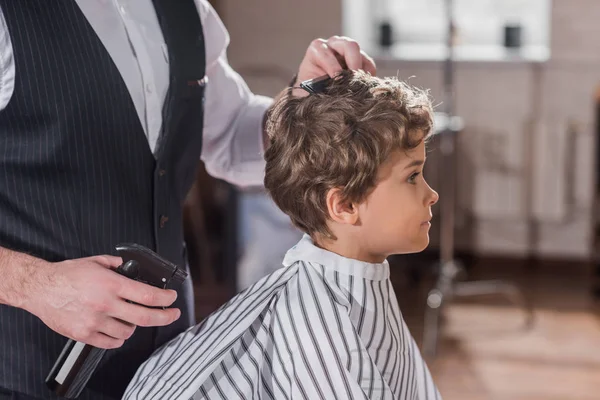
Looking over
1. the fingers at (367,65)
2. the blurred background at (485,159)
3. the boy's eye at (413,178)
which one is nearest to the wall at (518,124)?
the blurred background at (485,159)

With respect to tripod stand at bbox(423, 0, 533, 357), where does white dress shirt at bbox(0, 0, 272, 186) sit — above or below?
above

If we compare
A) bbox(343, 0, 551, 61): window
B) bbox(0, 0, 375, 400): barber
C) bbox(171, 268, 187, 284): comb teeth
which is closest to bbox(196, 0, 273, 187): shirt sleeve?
bbox(0, 0, 375, 400): barber

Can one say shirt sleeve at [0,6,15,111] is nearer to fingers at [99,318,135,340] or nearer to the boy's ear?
fingers at [99,318,135,340]

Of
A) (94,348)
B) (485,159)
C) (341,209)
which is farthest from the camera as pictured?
(485,159)

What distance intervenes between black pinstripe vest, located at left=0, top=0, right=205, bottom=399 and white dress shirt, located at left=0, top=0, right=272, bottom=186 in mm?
19

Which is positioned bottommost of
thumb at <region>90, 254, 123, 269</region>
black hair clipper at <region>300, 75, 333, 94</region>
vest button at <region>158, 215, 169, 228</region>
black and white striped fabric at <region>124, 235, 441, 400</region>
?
black and white striped fabric at <region>124, 235, 441, 400</region>

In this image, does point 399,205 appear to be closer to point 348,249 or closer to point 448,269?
point 348,249

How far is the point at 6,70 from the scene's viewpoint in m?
1.25

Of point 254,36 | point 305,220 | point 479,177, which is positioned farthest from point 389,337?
point 254,36

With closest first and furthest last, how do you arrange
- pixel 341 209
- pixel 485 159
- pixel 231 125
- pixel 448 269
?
pixel 341 209 → pixel 231 125 → pixel 448 269 → pixel 485 159

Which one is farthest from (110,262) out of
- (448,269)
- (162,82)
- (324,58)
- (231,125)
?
(448,269)

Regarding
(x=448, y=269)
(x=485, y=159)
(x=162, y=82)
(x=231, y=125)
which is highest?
(x=162, y=82)

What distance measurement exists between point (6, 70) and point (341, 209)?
1.62 feet

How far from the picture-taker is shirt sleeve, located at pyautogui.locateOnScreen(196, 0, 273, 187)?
66.3 inches
